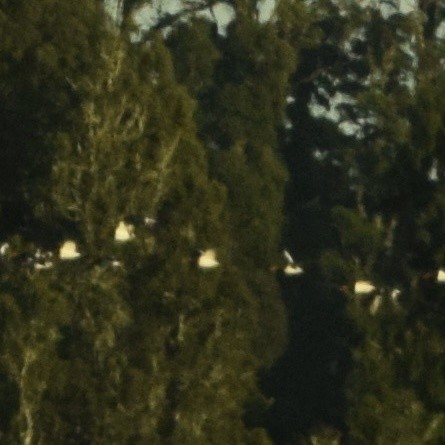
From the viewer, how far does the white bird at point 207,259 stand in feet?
78.1

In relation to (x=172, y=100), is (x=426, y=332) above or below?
below

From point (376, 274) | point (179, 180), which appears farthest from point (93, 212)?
point (376, 274)

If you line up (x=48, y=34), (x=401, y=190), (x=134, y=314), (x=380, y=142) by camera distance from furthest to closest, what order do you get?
(x=380, y=142) < (x=48, y=34) < (x=134, y=314) < (x=401, y=190)

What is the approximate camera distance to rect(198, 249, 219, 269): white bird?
2382 cm

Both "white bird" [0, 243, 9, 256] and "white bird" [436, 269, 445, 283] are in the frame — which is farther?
"white bird" [0, 243, 9, 256]

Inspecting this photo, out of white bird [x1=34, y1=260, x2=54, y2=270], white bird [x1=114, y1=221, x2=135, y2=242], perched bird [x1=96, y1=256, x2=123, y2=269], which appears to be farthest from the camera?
white bird [x1=34, y1=260, x2=54, y2=270]

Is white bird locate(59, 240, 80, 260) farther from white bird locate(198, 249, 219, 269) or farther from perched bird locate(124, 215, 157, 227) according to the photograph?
white bird locate(198, 249, 219, 269)

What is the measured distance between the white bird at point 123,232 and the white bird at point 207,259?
0.74 meters

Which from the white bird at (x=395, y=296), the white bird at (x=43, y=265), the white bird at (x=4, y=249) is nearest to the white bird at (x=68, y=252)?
the white bird at (x=43, y=265)

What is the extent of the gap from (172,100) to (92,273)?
8.11 ft

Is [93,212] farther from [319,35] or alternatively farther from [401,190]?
[319,35]

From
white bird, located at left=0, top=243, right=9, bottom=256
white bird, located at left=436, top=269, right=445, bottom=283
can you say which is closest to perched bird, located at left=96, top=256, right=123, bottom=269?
white bird, located at left=0, top=243, right=9, bottom=256

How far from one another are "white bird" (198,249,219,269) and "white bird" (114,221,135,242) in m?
0.74

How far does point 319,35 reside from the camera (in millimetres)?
43031
